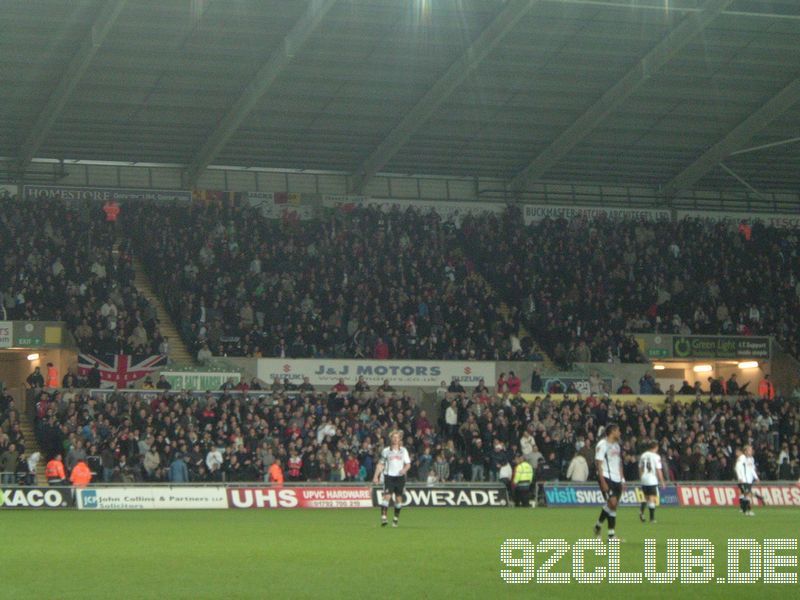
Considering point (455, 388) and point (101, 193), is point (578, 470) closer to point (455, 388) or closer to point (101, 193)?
point (455, 388)

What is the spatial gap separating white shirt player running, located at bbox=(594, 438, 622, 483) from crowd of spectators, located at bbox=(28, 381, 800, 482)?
51.9ft

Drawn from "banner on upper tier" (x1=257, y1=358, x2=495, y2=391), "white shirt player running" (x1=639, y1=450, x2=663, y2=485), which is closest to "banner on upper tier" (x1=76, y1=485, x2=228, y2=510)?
"banner on upper tier" (x1=257, y1=358, x2=495, y2=391)

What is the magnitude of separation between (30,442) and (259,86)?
14.2 m

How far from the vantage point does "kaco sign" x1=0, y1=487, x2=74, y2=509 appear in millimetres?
30547

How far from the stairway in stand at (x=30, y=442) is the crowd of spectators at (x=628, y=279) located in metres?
19.4

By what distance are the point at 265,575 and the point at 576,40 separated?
30.9 metres

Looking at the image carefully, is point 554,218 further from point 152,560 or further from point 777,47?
point 152,560

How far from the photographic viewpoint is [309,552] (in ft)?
58.4

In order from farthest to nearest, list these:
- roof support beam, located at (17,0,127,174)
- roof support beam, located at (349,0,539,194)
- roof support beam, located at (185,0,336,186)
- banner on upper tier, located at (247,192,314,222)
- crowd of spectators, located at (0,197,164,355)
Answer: banner on upper tier, located at (247,192,314,222), crowd of spectators, located at (0,197,164,355), roof support beam, located at (349,0,539,194), roof support beam, located at (185,0,336,186), roof support beam, located at (17,0,127,174)

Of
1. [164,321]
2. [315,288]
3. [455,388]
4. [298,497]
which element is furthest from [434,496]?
[164,321]

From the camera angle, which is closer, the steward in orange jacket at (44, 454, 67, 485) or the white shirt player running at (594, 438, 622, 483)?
the white shirt player running at (594, 438, 622, 483)

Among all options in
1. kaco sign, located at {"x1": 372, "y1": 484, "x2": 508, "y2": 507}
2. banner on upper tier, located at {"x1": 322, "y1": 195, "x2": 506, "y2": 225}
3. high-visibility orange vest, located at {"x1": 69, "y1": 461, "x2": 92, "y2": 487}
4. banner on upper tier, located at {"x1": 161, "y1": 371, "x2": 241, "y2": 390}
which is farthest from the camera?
banner on upper tier, located at {"x1": 322, "y1": 195, "x2": 506, "y2": 225}

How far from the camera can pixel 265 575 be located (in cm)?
1451

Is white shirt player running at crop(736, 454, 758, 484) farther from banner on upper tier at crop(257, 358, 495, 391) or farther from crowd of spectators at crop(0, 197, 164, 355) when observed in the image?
crowd of spectators at crop(0, 197, 164, 355)
